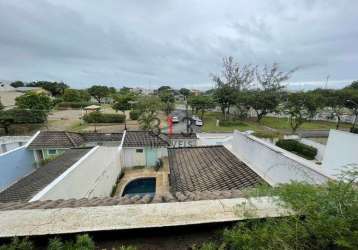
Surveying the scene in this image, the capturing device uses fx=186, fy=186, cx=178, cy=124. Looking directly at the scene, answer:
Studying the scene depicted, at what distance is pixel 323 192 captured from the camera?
1.80 meters

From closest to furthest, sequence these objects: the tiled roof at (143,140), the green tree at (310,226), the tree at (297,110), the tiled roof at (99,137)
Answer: the green tree at (310,226), the tiled roof at (143,140), the tiled roof at (99,137), the tree at (297,110)

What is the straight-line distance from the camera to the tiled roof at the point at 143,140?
546 inches

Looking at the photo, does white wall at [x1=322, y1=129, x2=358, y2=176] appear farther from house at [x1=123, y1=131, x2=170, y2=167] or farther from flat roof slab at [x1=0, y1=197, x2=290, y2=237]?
house at [x1=123, y1=131, x2=170, y2=167]

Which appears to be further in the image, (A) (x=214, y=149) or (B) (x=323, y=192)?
(A) (x=214, y=149)

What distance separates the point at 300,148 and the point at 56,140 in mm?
19416

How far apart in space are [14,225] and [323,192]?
3.09 m

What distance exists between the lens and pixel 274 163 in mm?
6195

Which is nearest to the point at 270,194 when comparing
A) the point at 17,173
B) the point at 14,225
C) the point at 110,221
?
the point at 110,221

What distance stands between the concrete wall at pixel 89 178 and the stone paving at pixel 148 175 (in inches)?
22.8

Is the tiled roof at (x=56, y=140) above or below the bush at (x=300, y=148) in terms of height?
above

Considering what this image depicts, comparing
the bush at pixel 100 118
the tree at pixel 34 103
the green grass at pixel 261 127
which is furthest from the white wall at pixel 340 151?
the tree at pixel 34 103

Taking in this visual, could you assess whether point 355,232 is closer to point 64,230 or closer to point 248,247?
point 248,247

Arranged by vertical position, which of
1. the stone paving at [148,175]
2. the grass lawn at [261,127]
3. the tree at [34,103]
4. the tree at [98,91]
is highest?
the tree at [98,91]

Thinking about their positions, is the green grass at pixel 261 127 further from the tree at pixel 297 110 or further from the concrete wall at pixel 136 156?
the concrete wall at pixel 136 156
